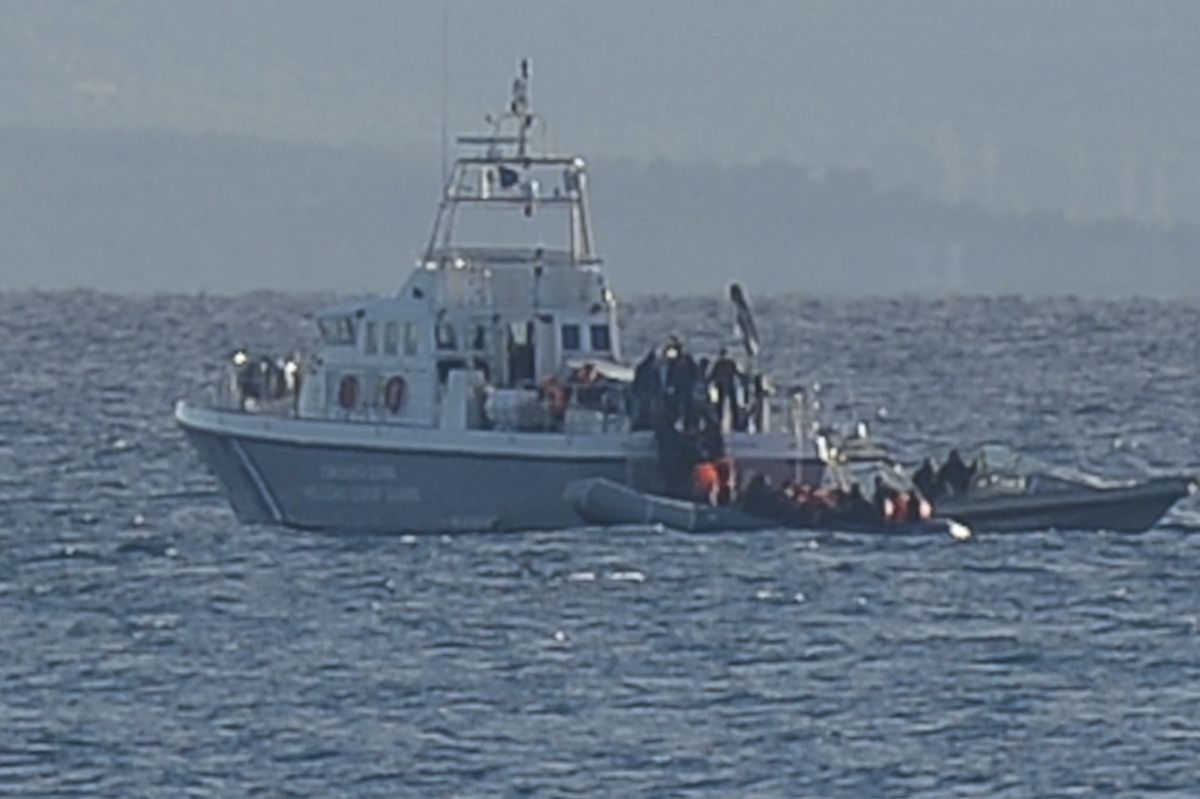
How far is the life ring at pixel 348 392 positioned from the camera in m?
77.9

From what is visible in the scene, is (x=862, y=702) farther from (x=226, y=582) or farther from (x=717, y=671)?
(x=226, y=582)

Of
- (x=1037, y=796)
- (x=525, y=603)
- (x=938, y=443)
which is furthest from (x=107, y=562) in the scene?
(x=938, y=443)

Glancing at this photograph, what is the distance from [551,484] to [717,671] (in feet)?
50.3

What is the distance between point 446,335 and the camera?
256ft

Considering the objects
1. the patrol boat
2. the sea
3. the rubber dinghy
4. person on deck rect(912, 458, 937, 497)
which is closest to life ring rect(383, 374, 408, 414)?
the patrol boat

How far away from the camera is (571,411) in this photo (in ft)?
249

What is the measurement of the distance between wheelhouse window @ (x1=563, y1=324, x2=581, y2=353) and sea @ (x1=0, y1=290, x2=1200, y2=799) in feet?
11.6

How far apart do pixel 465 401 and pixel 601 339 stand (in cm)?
337

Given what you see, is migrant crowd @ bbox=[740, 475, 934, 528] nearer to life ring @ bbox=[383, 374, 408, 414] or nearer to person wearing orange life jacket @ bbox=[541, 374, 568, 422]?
person wearing orange life jacket @ bbox=[541, 374, 568, 422]

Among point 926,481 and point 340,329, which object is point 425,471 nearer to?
point 340,329

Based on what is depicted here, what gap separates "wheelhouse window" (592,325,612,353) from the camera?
78.8m

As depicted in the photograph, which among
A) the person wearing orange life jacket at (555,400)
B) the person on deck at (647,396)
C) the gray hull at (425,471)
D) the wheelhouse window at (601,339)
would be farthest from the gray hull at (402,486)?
the wheelhouse window at (601,339)

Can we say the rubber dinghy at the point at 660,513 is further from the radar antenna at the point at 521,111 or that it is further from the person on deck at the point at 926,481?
the radar antenna at the point at 521,111

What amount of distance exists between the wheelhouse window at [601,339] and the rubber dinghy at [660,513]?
3.85 meters
